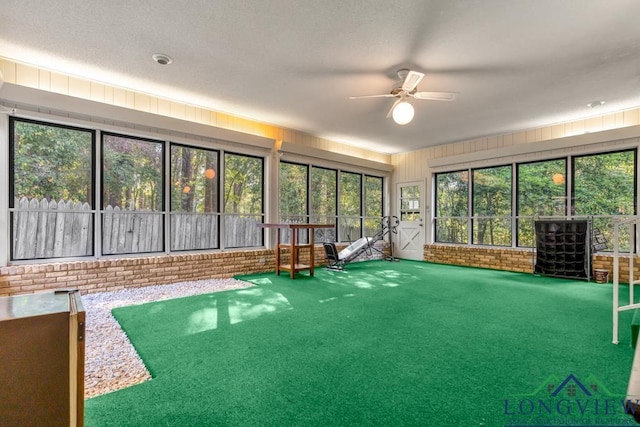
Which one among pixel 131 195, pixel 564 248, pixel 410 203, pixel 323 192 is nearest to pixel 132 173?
pixel 131 195

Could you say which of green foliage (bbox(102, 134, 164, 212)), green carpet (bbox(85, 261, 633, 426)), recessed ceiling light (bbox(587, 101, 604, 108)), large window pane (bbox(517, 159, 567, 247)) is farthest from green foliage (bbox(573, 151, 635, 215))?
green foliage (bbox(102, 134, 164, 212))

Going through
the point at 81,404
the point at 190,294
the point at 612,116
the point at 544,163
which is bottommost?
the point at 190,294

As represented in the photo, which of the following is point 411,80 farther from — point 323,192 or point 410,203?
point 410,203

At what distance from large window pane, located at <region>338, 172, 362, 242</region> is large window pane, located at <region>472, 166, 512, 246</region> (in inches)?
117

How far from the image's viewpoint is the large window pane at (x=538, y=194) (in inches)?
250

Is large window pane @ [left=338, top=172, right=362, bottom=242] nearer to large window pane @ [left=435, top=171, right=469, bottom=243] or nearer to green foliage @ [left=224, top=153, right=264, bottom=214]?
large window pane @ [left=435, top=171, right=469, bottom=243]

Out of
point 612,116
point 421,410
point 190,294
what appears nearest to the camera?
point 421,410

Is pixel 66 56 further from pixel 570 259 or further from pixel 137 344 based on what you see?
pixel 570 259

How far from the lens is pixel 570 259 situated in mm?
5801

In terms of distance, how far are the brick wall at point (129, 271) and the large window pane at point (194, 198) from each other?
318 millimetres

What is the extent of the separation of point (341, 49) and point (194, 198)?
369 cm

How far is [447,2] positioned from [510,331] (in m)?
3.20

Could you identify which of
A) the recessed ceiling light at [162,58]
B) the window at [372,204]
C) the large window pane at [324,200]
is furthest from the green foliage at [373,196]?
the recessed ceiling light at [162,58]

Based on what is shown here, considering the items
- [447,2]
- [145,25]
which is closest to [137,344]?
[145,25]
